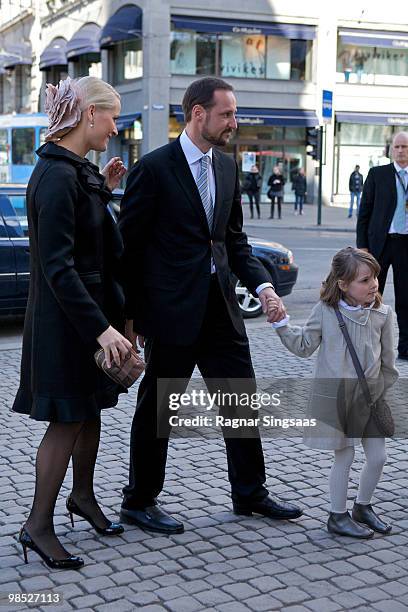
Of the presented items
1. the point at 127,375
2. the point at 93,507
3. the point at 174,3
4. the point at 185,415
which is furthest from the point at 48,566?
the point at 174,3

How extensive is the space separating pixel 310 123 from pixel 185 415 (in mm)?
32394

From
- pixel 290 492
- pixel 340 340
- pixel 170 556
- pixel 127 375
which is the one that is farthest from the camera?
pixel 290 492

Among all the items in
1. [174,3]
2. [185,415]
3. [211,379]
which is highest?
[174,3]

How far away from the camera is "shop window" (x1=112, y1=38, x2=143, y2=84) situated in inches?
1432

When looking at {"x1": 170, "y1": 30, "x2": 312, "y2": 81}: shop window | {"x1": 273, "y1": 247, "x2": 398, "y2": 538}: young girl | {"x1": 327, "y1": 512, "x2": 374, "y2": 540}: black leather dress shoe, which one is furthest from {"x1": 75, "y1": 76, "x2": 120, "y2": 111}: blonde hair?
{"x1": 170, "y1": 30, "x2": 312, "y2": 81}: shop window

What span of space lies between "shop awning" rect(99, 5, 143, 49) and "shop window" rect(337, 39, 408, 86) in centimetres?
867

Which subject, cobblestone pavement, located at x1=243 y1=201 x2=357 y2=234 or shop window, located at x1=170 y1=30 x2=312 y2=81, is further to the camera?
shop window, located at x1=170 y1=30 x2=312 y2=81

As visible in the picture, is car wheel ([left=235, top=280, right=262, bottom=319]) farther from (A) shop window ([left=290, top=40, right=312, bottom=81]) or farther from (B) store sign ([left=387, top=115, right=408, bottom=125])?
(B) store sign ([left=387, top=115, right=408, bottom=125])

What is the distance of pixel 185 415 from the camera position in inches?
254

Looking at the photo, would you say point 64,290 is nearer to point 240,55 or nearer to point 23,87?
point 240,55

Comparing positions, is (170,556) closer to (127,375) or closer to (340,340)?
(127,375)

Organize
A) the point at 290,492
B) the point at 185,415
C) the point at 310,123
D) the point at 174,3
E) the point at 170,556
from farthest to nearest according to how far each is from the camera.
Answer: the point at 310,123, the point at 174,3, the point at 185,415, the point at 290,492, the point at 170,556

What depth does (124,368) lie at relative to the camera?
362 centimetres

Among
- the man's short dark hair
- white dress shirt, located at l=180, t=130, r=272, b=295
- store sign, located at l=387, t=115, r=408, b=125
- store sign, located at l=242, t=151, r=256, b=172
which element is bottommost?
white dress shirt, located at l=180, t=130, r=272, b=295
